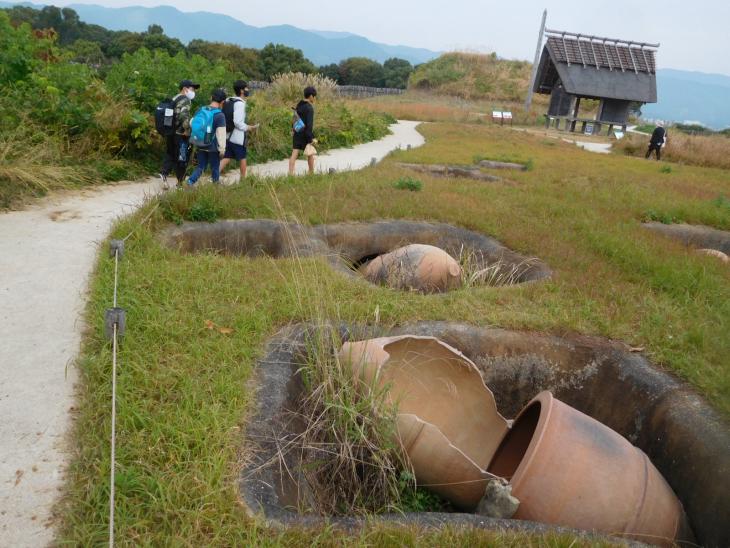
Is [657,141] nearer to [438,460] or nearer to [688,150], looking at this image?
[688,150]

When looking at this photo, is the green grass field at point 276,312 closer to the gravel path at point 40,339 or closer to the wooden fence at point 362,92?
the gravel path at point 40,339

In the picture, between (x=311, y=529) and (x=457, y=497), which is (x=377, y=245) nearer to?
(x=457, y=497)

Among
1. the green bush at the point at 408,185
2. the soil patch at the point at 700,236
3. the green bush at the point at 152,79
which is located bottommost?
the soil patch at the point at 700,236

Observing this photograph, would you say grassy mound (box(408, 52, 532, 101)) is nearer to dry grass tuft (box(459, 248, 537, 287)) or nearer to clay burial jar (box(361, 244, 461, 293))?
dry grass tuft (box(459, 248, 537, 287))

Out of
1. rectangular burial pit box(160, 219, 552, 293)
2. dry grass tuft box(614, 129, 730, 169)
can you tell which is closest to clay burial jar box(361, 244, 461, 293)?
rectangular burial pit box(160, 219, 552, 293)

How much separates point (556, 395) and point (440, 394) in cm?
94

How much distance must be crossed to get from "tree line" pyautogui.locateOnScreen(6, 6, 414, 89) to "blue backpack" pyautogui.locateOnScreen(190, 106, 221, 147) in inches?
1104

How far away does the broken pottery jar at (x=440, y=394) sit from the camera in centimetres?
322

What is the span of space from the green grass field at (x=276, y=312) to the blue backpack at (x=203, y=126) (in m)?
0.85

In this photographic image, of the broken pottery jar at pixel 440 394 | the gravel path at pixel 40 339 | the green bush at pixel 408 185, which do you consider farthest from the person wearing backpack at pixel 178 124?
the broken pottery jar at pixel 440 394

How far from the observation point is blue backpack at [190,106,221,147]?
23.8 ft

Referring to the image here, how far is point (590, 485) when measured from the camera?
2.94 meters

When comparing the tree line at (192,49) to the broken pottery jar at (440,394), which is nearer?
the broken pottery jar at (440,394)

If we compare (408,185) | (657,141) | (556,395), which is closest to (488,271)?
(556,395)
